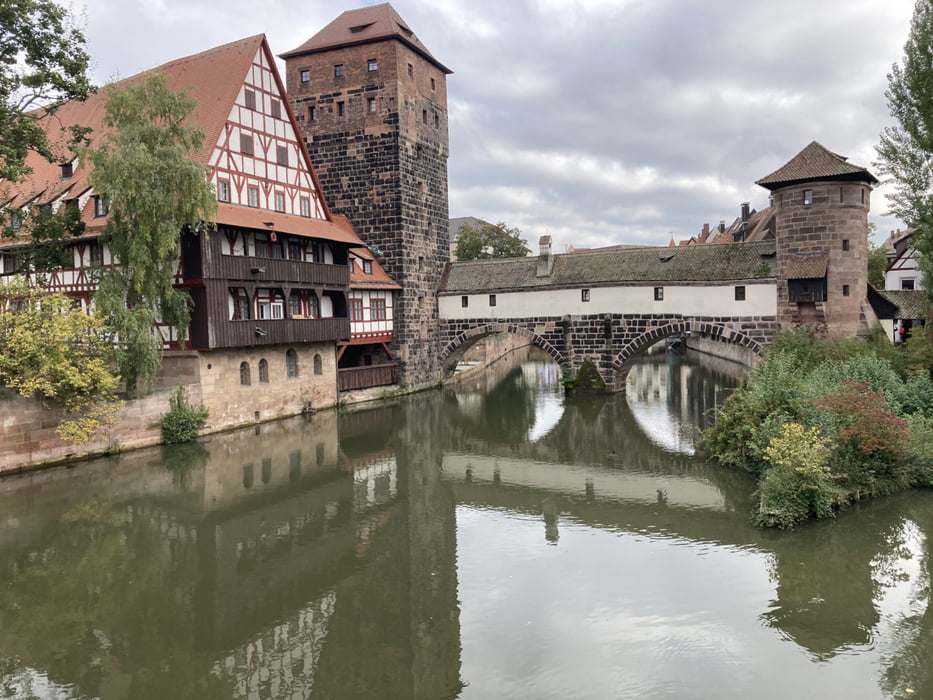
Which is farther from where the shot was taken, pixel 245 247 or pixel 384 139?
pixel 384 139

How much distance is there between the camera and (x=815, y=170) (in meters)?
25.3

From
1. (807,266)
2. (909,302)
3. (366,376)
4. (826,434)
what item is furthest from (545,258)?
(826,434)

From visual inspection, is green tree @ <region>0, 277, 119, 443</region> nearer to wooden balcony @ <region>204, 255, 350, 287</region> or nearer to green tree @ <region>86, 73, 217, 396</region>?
green tree @ <region>86, 73, 217, 396</region>

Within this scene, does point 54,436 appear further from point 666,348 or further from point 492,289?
point 666,348

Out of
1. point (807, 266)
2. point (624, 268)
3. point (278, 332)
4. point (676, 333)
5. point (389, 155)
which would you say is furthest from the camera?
point (389, 155)

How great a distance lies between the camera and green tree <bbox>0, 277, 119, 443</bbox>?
16.6 meters

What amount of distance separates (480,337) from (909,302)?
62.1 ft

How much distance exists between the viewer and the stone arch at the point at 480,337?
31359 mm

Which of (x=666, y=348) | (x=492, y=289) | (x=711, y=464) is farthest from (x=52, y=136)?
(x=666, y=348)

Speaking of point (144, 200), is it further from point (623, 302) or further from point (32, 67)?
point (623, 302)

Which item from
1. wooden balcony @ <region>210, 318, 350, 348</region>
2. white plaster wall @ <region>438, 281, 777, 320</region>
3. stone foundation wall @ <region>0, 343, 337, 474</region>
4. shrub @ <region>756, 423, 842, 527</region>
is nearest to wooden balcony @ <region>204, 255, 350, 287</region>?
wooden balcony @ <region>210, 318, 350, 348</region>

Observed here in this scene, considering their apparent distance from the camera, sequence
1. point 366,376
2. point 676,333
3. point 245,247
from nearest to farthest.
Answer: point 245,247
point 676,333
point 366,376

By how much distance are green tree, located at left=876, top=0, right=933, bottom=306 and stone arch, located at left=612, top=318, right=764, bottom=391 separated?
7.10m

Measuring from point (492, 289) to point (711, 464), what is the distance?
16.8m
